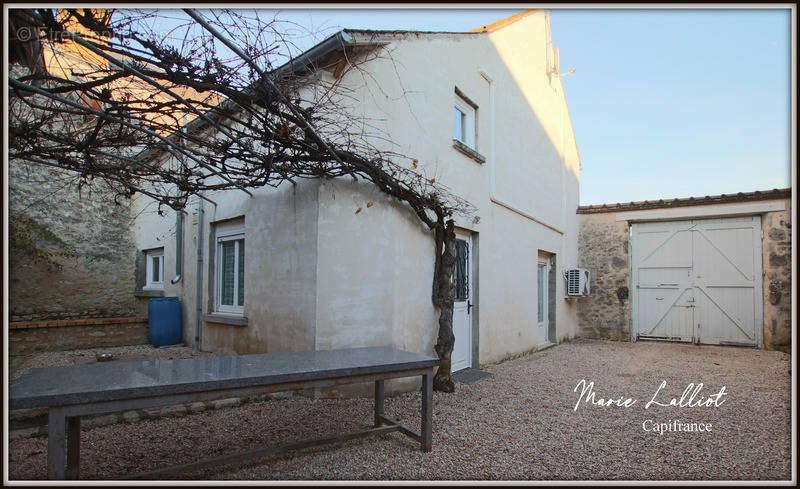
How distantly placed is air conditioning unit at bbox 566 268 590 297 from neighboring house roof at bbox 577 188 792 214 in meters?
1.78

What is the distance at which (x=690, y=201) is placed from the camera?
9125 millimetres

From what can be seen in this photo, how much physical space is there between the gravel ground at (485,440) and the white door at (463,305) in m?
0.62

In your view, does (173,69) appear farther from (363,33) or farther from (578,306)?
(578,306)

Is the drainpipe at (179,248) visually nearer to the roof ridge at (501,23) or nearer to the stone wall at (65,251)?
the stone wall at (65,251)

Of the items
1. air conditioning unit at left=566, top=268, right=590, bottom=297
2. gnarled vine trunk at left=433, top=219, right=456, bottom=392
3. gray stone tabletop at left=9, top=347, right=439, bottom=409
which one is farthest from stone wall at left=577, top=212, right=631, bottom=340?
gray stone tabletop at left=9, top=347, right=439, bottom=409

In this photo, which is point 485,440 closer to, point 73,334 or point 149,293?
point 73,334

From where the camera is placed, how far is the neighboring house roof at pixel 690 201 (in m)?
8.41

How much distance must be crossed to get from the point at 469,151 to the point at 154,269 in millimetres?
6838

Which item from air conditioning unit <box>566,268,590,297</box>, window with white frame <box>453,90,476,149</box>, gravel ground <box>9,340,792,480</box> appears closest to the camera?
gravel ground <box>9,340,792,480</box>

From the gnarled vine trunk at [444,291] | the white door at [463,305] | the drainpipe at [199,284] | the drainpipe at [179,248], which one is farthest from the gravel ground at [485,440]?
the drainpipe at [179,248]

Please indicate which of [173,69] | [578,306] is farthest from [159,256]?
[578,306]

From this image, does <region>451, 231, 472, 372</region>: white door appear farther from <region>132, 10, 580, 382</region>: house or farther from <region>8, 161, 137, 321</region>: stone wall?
<region>8, 161, 137, 321</region>: stone wall

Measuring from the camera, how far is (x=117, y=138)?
338cm

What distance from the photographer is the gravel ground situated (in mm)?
2801
